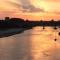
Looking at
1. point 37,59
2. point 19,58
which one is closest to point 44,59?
point 37,59

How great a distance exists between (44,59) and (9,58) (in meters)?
4.26

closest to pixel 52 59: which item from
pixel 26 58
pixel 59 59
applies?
pixel 59 59

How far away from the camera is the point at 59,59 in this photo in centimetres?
3478

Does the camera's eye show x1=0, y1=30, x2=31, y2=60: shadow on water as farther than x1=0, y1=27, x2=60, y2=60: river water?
No

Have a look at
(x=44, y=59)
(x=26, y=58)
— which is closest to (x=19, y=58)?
(x=26, y=58)

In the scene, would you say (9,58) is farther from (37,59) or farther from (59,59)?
(59,59)

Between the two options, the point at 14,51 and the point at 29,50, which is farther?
the point at 29,50

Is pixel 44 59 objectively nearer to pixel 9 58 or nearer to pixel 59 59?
pixel 59 59

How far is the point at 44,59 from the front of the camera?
34.7 meters

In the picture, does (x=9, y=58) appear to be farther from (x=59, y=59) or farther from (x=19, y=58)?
(x=59, y=59)

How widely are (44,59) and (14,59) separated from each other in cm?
359

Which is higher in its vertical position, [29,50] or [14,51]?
[14,51]

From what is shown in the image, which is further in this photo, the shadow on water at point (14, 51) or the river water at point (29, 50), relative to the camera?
the river water at point (29, 50)

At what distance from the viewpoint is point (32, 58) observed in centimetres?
3544
